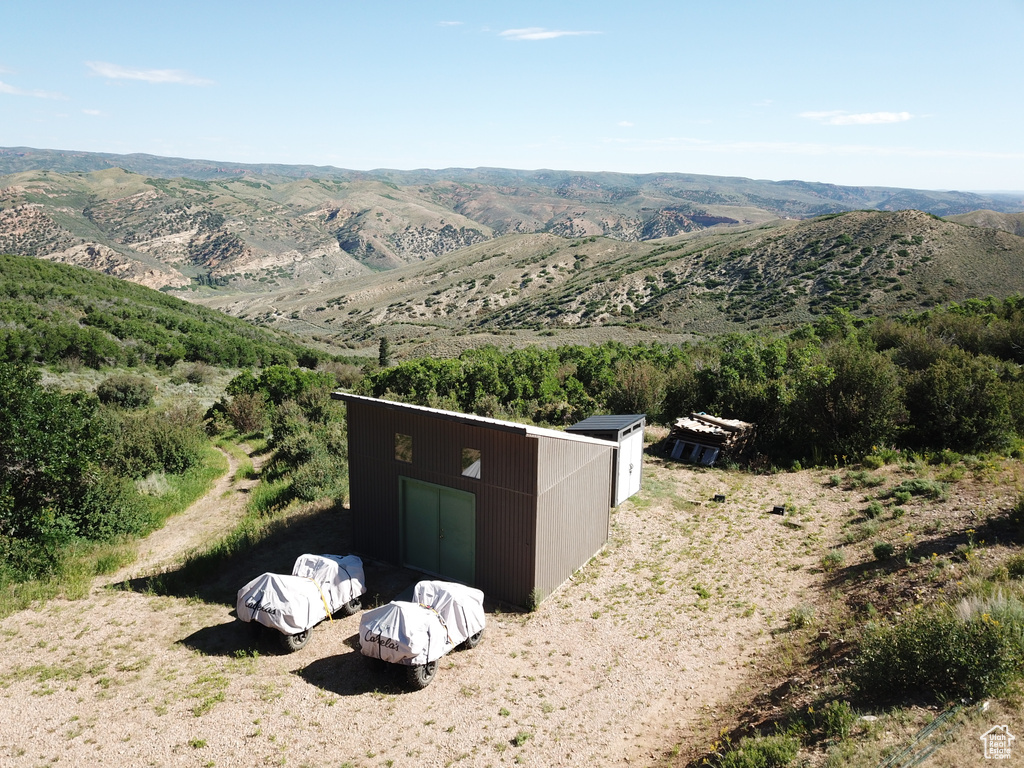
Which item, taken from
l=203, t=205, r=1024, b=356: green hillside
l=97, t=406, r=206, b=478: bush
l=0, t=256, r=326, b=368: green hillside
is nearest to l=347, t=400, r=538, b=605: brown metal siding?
l=97, t=406, r=206, b=478: bush

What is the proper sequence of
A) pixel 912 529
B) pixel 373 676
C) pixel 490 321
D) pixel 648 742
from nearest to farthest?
1. pixel 648 742
2. pixel 373 676
3. pixel 912 529
4. pixel 490 321

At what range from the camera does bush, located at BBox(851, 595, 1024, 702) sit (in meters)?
6.65

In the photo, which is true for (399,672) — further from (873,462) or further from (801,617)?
(873,462)

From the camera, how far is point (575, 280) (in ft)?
302

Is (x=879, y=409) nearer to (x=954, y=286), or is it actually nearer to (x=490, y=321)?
(x=954, y=286)

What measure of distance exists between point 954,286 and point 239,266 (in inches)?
5341

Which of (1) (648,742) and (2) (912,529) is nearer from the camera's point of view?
(1) (648,742)

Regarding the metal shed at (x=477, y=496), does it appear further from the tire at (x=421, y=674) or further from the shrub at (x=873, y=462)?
the shrub at (x=873, y=462)

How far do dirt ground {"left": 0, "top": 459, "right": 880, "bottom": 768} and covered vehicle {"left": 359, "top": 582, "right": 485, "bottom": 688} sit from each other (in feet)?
1.41

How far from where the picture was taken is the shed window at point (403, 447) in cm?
1266

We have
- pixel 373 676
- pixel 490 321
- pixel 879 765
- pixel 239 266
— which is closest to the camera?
pixel 879 765

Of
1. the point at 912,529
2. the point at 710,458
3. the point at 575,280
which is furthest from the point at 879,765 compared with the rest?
the point at 575,280

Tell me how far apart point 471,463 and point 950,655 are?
756 centimetres

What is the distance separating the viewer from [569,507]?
40.5ft
